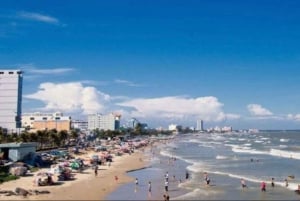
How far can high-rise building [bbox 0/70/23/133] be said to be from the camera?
14662 cm

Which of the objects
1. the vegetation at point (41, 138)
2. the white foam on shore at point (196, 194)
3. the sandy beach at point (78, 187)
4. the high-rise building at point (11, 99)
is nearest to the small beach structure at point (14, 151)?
the sandy beach at point (78, 187)

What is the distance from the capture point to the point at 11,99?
150 metres

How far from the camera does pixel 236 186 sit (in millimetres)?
40500

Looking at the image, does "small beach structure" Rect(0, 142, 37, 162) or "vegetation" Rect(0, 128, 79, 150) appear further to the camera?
"vegetation" Rect(0, 128, 79, 150)

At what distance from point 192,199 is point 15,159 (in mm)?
25803

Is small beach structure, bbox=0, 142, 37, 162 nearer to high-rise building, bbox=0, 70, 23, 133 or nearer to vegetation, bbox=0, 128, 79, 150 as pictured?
vegetation, bbox=0, 128, 79, 150

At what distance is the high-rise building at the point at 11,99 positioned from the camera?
14662cm

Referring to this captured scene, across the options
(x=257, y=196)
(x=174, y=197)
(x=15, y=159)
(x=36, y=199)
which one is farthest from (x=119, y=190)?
(x=15, y=159)

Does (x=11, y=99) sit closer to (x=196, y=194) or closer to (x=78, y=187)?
(x=78, y=187)

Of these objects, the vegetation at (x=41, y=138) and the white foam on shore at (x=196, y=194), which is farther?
the vegetation at (x=41, y=138)

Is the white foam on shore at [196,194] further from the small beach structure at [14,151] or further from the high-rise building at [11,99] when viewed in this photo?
the high-rise building at [11,99]

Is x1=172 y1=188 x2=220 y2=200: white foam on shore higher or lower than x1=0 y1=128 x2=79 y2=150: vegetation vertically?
lower

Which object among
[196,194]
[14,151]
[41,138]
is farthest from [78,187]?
[41,138]


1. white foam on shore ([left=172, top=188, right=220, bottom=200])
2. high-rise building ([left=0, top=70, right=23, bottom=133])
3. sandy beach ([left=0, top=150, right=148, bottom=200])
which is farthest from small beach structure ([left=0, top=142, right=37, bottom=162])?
high-rise building ([left=0, top=70, right=23, bottom=133])
